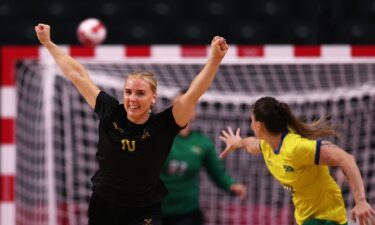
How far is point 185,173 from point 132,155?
1253 millimetres

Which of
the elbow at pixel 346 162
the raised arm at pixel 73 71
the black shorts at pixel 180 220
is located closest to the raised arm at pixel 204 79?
the raised arm at pixel 73 71

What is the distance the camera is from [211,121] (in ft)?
17.3

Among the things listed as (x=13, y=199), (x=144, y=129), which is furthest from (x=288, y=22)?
(x=144, y=129)

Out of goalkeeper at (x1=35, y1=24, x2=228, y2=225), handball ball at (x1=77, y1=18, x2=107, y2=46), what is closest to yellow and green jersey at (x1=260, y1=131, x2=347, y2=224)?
goalkeeper at (x1=35, y1=24, x2=228, y2=225)

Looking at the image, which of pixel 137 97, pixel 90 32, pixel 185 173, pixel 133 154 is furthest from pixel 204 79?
pixel 90 32

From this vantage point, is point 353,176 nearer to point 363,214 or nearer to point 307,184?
point 363,214

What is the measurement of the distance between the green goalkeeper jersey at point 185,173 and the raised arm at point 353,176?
128cm

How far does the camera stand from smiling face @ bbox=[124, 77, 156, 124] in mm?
3076

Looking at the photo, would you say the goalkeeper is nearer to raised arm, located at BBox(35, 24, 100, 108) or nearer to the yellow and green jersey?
Answer: raised arm, located at BBox(35, 24, 100, 108)

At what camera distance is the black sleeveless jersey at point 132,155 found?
309 centimetres

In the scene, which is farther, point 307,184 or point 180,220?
point 180,220

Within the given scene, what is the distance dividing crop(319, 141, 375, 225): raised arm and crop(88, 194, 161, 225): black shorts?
0.71 m

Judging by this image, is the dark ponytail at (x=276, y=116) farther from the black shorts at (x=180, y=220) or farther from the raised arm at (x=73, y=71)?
the black shorts at (x=180, y=220)

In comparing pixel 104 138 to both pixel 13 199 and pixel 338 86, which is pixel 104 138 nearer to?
pixel 13 199
